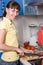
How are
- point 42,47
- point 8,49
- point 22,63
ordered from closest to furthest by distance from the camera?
point 8,49, point 22,63, point 42,47

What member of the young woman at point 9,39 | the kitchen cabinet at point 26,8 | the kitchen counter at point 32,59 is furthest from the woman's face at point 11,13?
the kitchen cabinet at point 26,8

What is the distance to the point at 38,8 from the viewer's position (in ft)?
8.32

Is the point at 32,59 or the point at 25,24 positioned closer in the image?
the point at 32,59

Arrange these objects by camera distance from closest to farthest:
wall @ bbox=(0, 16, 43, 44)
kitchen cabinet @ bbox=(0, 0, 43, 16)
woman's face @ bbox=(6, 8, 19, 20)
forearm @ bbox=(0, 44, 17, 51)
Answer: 1. forearm @ bbox=(0, 44, 17, 51)
2. woman's face @ bbox=(6, 8, 19, 20)
3. kitchen cabinet @ bbox=(0, 0, 43, 16)
4. wall @ bbox=(0, 16, 43, 44)

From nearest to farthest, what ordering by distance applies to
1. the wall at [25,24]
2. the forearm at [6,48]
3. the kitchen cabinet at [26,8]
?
the forearm at [6,48] < the kitchen cabinet at [26,8] < the wall at [25,24]

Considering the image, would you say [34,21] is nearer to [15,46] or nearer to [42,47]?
[42,47]

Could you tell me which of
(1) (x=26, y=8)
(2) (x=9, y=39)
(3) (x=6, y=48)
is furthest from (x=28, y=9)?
(3) (x=6, y=48)

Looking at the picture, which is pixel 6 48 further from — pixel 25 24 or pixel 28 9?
pixel 25 24

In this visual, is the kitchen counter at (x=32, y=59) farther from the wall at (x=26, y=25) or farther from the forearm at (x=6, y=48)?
the wall at (x=26, y=25)

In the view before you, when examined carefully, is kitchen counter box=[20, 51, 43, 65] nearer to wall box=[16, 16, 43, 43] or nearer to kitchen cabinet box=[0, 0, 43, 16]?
kitchen cabinet box=[0, 0, 43, 16]

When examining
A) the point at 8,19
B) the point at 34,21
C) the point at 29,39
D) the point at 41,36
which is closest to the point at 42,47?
the point at 41,36

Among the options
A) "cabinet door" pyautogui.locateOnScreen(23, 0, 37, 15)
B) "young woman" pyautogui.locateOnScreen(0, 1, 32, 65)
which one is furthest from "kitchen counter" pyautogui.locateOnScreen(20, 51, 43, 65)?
"cabinet door" pyautogui.locateOnScreen(23, 0, 37, 15)

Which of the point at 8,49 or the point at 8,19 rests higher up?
the point at 8,19

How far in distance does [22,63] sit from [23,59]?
0.08 m
